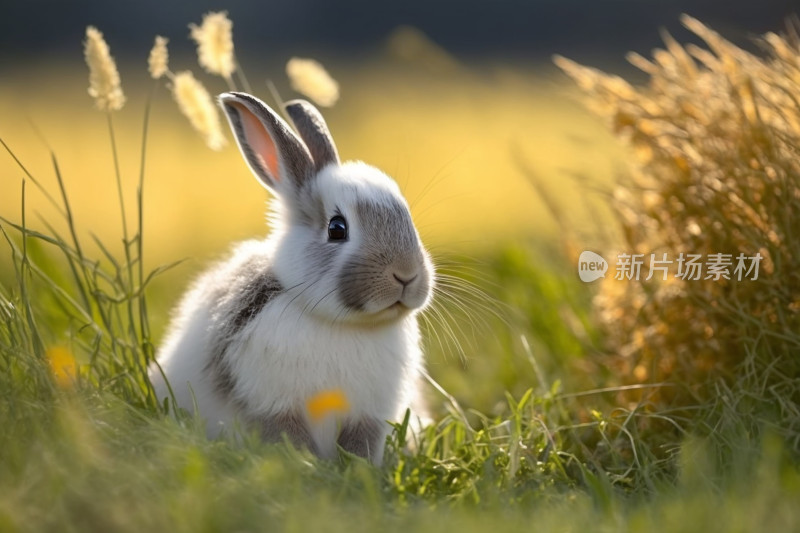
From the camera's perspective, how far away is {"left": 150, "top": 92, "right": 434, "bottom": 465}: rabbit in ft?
9.98

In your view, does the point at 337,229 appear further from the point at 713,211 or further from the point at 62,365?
the point at 713,211

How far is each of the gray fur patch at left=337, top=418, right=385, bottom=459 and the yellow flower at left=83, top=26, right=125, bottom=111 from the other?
4.63 ft

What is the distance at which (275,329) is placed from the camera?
10.0ft

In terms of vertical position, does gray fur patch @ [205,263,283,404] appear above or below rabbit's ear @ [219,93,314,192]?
below

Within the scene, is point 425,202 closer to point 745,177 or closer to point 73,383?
point 745,177

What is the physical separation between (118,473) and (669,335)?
243cm

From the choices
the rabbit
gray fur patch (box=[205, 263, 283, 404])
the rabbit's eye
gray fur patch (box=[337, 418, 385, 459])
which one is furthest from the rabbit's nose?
gray fur patch (box=[337, 418, 385, 459])

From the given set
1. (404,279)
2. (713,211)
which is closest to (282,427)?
(404,279)

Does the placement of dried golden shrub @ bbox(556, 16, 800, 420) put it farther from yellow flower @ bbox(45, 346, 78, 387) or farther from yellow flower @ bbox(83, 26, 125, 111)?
yellow flower @ bbox(45, 346, 78, 387)

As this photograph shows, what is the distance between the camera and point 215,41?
333 cm

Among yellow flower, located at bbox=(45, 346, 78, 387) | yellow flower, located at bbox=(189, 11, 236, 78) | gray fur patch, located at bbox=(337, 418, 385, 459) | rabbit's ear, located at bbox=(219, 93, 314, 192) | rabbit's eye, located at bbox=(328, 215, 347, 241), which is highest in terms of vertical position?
yellow flower, located at bbox=(189, 11, 236, 78)

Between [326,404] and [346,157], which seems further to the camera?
[346,157]

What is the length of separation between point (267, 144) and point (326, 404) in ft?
3.28

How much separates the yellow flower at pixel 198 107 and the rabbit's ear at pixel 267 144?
2.4 inches
